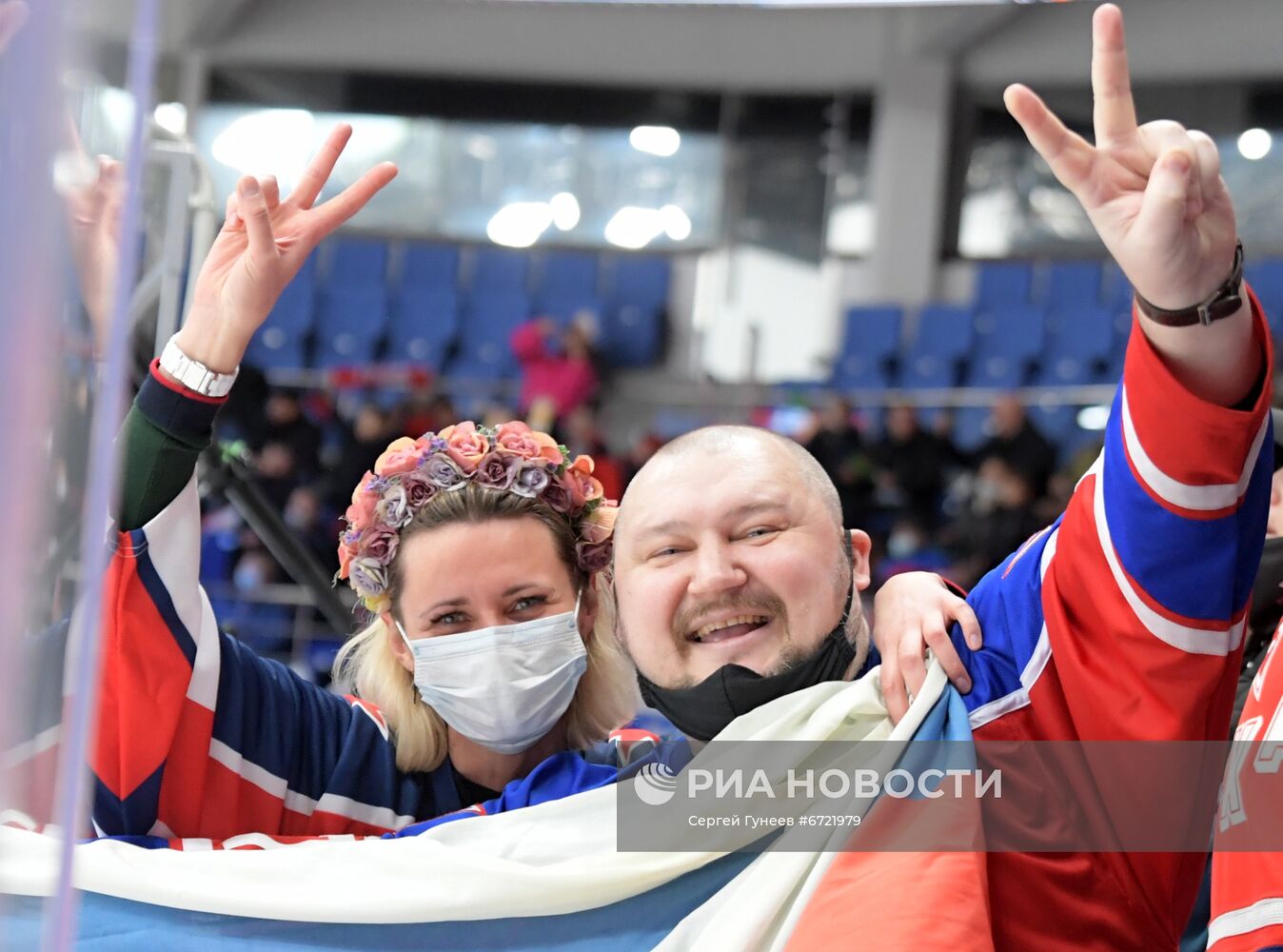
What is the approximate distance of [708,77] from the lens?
1170 cm

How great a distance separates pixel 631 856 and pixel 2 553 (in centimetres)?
121

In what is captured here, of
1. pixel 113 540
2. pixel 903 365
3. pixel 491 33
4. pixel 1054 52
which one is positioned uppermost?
pixel 491 33

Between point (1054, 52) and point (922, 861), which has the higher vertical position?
point (1054, 52)

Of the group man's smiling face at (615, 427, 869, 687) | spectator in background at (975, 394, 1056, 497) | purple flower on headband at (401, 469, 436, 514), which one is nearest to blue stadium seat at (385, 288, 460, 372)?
spectator in background at (975, 394, 1056, 497)

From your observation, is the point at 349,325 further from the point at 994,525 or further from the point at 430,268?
the point at 994,525

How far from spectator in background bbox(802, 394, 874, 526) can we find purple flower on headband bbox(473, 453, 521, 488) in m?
5.83

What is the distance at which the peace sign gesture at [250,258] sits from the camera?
6.18ft

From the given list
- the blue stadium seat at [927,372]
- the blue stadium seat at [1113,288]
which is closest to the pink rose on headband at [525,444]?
the blue stadium seat at [927,372]

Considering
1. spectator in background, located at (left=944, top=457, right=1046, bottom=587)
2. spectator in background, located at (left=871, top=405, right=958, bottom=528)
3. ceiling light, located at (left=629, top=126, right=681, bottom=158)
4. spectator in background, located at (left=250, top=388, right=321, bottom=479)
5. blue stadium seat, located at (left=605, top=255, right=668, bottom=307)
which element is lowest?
spectator in background, located at (left=944, top=457, right=1046, bottom=587)

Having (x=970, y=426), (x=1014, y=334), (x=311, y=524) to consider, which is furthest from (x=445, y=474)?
(x=1014, y=334)

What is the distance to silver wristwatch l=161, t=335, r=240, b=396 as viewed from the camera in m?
1.88

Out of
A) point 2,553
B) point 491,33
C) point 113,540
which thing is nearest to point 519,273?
point 491,33

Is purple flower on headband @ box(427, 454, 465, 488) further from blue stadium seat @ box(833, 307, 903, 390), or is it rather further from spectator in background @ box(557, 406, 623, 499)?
blue stadium seat @ box(833, 307, 903, 390)

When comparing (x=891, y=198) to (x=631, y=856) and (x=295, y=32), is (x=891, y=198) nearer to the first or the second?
(x=295, y=32)
